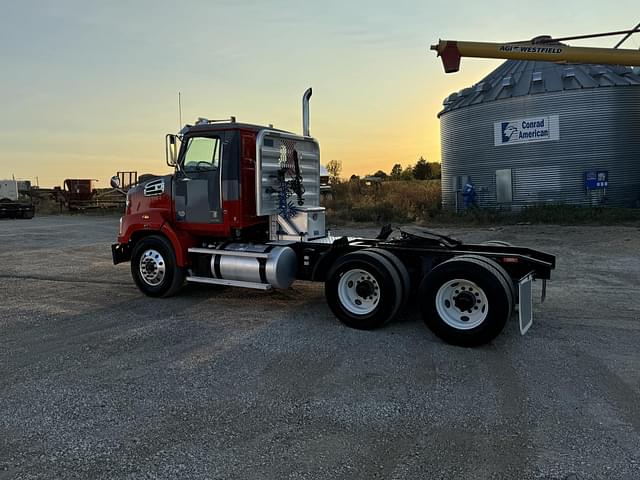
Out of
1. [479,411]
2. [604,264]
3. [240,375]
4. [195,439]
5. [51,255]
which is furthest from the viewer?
[51,255]

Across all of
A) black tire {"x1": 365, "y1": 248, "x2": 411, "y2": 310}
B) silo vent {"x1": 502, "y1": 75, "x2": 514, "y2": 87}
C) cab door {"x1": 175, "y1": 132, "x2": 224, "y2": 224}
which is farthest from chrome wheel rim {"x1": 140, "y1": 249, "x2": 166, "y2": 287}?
silo vent {"x1": 502, "y1": 75, "x2": 514, "y2": 87}

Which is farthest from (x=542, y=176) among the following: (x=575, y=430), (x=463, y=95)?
(x=575, y=430)

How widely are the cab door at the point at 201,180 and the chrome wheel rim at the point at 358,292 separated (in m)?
2.45

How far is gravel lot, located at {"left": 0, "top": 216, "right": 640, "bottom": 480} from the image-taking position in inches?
143

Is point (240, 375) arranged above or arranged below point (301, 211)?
below

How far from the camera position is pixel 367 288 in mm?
6848

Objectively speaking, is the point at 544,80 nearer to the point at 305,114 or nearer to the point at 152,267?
the point at 305,114

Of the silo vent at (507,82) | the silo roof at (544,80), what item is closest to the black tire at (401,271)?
the silo roof at (544,80)

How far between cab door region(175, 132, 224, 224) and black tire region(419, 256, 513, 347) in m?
3.63

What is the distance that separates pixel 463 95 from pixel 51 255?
744 inches

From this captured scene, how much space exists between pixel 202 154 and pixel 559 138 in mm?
17279

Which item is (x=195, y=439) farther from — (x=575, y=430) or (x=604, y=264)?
(x=604, y=264)

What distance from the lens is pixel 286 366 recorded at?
18.1 feet

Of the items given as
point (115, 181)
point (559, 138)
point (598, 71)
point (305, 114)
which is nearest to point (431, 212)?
point (559, 138)
